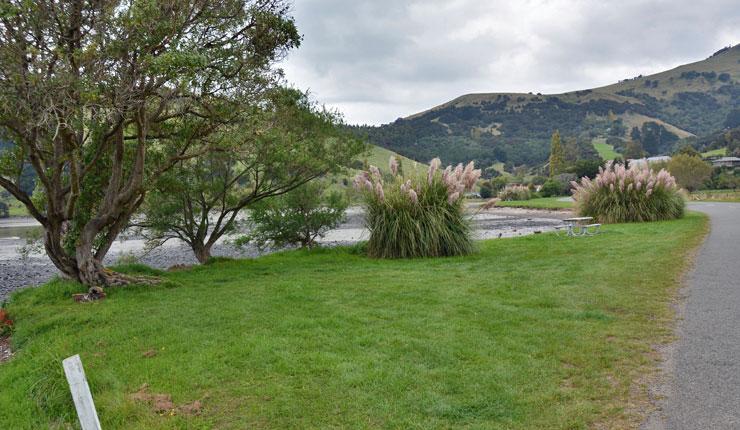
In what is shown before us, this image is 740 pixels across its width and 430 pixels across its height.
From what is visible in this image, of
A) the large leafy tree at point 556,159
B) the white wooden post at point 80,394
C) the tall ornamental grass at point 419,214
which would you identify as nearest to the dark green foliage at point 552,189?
the large leafy tree at point 556,159

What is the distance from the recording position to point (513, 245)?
1609 cm

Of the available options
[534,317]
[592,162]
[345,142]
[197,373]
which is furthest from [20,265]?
[592,162]

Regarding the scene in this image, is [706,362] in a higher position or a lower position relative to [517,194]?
lower

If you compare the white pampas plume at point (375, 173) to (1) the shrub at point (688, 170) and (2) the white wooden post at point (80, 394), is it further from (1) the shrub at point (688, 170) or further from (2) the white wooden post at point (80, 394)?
(1) the shrub at point (688, 170)

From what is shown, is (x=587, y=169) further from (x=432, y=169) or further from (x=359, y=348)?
(x=359, y=348)

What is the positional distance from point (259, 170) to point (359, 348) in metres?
9.49

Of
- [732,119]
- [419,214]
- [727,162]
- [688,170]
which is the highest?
[732,119]

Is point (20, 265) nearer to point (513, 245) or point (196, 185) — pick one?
point (196, 185)

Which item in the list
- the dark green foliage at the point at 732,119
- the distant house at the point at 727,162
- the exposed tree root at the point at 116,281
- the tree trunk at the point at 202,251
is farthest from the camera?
the dark green foliage at the point at 732,119

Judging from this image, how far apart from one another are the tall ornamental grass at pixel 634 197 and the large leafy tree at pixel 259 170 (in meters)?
12.5

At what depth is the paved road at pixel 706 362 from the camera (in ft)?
12.7

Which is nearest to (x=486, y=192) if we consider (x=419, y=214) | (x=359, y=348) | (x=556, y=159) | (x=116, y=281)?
(x=556, y=159)

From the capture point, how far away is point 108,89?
330 inches

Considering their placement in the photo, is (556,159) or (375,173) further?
(556,159)
